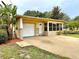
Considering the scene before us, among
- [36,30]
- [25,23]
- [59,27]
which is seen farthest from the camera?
[59,27]

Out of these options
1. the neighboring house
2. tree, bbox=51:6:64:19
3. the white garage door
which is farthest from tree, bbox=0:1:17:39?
tree, bbox=51:6:64:19

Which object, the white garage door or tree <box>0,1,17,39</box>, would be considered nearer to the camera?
tree <box>0,1,17,39</box>

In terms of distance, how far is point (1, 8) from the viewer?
49.9 ft

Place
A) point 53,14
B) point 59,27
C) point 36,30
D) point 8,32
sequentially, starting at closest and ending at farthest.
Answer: point 8,32 → point 36,30 → point 59,27 → point 53,14

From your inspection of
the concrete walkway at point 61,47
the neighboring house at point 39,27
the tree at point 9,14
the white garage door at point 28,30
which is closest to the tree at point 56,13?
the neighboring house at point 39,27

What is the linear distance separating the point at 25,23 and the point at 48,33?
419 centimetres

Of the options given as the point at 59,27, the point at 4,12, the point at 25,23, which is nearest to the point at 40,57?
the point at 4,12

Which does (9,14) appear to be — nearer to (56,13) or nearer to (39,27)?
(39,27)

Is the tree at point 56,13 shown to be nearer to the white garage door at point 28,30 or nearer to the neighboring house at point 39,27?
the neighboring house at point 39,27

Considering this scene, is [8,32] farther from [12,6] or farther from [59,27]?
[59,27]

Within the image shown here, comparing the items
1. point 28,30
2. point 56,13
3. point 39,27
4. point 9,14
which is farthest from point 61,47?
point 56,13

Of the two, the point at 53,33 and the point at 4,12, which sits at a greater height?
the point at 4,12

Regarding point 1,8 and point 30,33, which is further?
point 30,33

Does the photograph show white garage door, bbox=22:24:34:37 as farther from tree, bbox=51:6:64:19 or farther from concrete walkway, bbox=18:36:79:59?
tree, bbox=51:6:64:19
